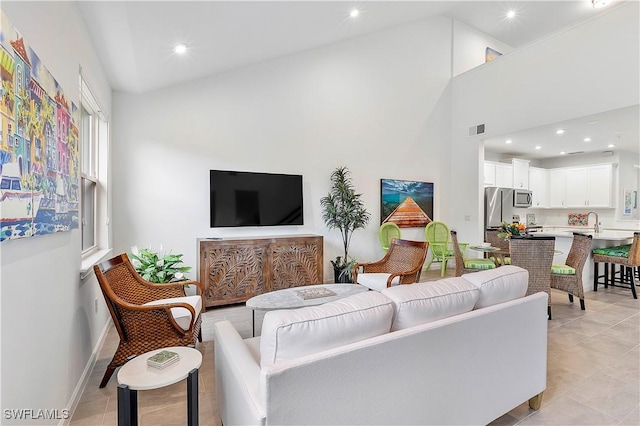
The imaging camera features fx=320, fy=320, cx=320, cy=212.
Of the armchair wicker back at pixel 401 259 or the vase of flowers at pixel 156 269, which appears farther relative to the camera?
the armchair wicker back at pixel 401 259

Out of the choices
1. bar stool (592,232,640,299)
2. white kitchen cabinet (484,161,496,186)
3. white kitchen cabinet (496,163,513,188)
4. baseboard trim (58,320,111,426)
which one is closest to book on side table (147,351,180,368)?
baseboard trim (58,320,111,426)

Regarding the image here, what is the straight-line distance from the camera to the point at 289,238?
445 cm

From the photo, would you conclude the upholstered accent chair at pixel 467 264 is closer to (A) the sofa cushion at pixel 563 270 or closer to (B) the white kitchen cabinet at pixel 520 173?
(A) the sofa cushion at pixel 563 270

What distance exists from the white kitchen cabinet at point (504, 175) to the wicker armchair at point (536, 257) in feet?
11.4

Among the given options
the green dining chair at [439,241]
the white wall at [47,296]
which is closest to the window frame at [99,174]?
the white wall at [47,296]

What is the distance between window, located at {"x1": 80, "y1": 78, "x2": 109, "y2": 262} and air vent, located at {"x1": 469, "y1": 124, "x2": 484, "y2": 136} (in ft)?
19.2

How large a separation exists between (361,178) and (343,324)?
4.64 metres

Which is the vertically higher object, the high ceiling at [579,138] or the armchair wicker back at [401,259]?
the high ceiling at [579,138]

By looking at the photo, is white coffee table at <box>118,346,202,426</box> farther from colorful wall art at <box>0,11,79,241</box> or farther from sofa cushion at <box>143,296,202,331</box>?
sofa cushion at <box>143,296,202,331</box>

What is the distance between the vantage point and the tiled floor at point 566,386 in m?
1.96

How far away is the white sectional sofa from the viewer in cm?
119

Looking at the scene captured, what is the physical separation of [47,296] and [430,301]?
77.6 inches

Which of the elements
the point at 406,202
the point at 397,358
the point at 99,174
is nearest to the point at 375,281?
the point at 397,358

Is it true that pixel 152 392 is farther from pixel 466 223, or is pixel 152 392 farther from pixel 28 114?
pixel 466 223
